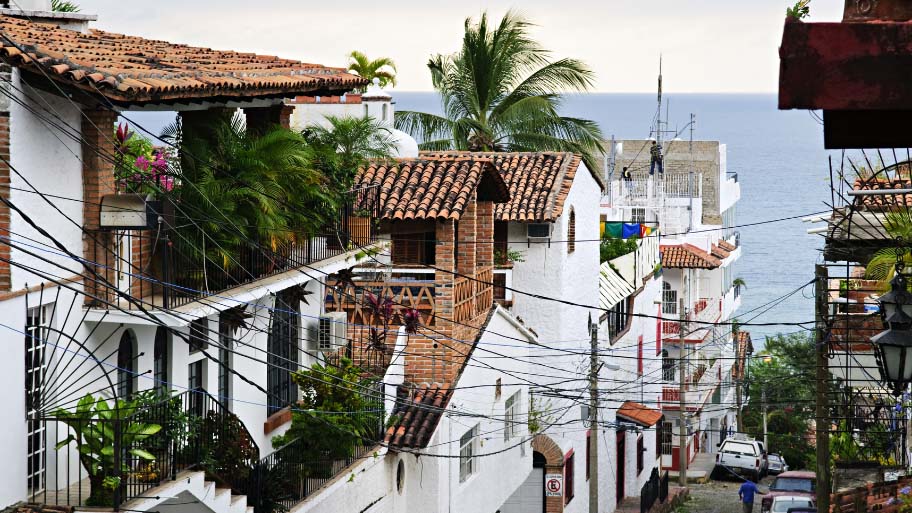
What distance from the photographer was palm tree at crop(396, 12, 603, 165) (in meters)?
42.3

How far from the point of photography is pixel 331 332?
2344 centimetres

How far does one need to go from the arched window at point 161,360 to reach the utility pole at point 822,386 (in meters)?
9.69

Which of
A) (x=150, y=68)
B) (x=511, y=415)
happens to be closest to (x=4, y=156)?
(x=150, y=68)

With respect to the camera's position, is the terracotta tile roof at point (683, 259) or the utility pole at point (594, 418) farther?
the terracotta tile roof at point (683, 259)

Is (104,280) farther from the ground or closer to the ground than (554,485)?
farther from the ground

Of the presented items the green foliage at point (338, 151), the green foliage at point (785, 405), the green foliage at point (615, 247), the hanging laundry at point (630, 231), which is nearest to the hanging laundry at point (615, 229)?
the hanging laundry at point (630, 231)

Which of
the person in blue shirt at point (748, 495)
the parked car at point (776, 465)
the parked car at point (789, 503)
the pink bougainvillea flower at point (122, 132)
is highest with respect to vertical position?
the pink bougainvillea flower at point (122, 132)

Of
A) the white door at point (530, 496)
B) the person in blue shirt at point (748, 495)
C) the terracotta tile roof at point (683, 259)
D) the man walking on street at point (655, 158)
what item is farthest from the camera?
the man walking on street at point (655, 158)

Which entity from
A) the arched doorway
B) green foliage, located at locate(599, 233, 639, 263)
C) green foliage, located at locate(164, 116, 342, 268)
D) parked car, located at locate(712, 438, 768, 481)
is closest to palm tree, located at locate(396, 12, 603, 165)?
green foliage, located at locate(599, 233, 639, 263)

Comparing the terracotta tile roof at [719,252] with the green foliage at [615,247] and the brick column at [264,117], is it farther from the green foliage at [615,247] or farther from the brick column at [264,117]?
the brick column at [264,117]

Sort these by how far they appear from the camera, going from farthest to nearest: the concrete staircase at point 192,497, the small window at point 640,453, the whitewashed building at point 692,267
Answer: the whitewashed building at point 692,267 → the small window at point 640,453 → the concrete staircase at point 192,497

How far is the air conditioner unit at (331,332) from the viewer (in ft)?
74.3

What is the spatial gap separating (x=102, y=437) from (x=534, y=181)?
70.4 ft

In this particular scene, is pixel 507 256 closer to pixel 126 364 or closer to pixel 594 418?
pixel 594 418
